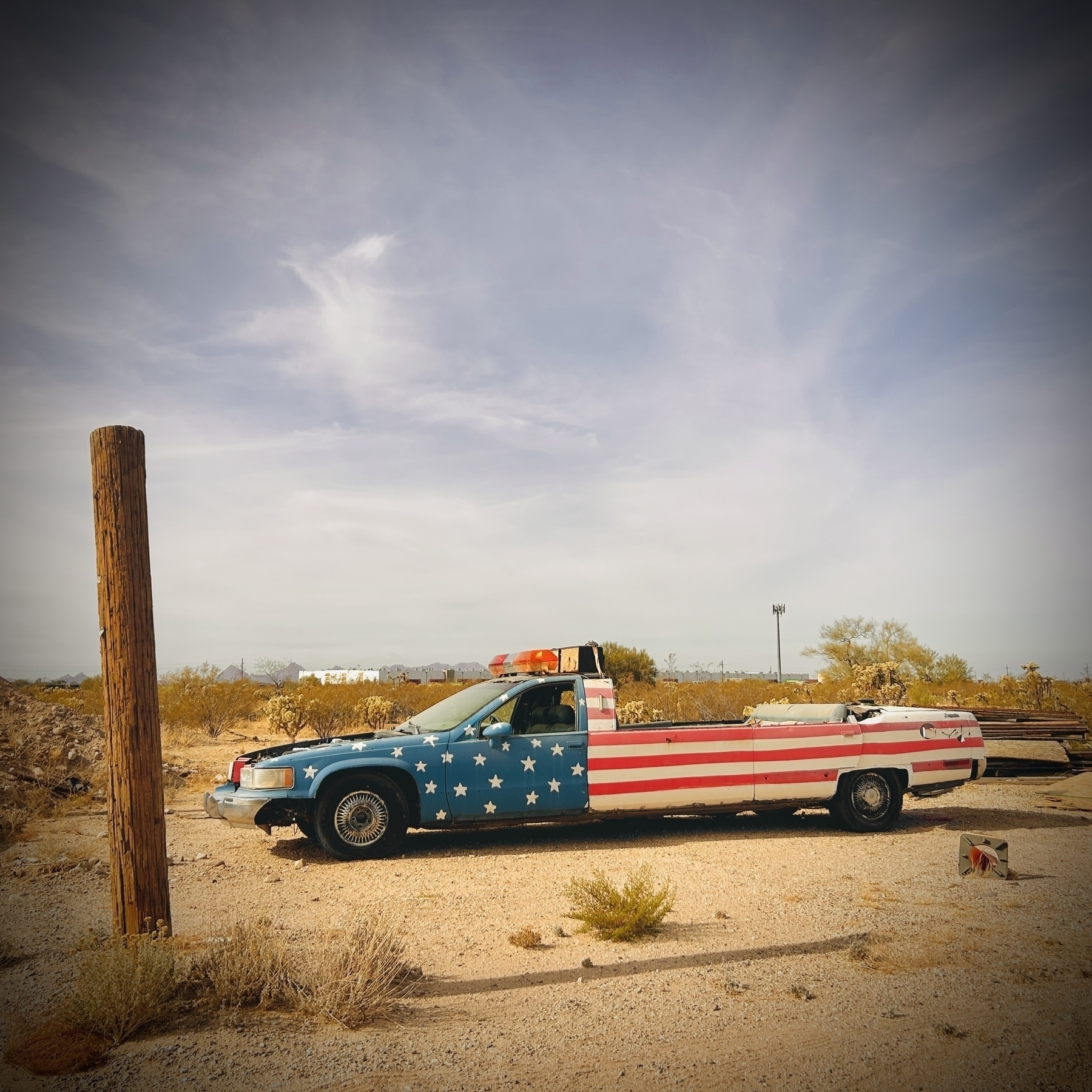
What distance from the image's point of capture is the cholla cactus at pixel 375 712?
21.4 meters

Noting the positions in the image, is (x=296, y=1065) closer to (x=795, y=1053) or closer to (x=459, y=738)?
(x=795, y=1053)

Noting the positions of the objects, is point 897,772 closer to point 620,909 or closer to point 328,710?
point 620,909

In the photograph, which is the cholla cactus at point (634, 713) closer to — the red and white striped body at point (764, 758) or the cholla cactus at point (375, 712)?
the red and white striped body at point (764, 758)

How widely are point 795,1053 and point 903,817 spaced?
7.28 meters

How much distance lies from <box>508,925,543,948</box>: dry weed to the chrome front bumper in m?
3.24

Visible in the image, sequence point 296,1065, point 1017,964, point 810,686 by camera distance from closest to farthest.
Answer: point 296,1065 < point 1017,964 < point 810,686

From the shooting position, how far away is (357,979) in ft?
14.6

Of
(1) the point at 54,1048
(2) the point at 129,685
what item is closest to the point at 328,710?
(2) the point at 129,685

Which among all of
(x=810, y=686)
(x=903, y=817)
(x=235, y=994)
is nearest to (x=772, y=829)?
(x=903, y=817)

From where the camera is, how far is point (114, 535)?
517 cm

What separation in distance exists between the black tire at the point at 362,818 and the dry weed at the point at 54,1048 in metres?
3.74

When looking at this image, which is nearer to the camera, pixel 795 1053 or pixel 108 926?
pixel 795 1053

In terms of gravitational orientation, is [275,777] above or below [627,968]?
above

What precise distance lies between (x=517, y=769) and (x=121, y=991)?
4615 mm
